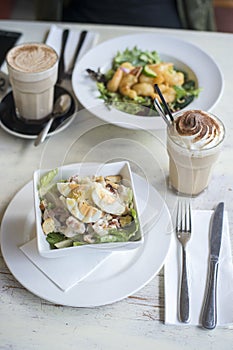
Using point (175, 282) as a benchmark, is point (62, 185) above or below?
above

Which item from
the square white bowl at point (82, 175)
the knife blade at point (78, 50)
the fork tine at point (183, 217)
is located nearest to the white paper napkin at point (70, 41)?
the knife blade at point (78, 50)

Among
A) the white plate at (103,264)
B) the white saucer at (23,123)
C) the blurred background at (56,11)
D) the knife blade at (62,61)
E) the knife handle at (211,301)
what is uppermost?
the knife blade at (62,61)

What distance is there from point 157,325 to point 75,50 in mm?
869

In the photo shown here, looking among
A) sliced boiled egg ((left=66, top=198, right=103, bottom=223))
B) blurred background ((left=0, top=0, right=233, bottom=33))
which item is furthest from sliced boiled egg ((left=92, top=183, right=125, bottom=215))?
blurred background ((left=0, top=0, right=233, bottom=33))

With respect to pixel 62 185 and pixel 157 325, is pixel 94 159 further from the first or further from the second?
pixel 157 325

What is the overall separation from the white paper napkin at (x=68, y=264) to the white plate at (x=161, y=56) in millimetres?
331

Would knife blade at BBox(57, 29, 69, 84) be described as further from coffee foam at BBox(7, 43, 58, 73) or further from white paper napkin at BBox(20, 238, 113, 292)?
white paper napkin at BBox(20, 238, 113, 292)

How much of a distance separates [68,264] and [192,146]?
32 centimetres

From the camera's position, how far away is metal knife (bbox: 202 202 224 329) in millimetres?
866

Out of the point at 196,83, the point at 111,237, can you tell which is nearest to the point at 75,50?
the point at 196,83

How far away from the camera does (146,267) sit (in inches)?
36.6

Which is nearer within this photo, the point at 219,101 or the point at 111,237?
the point at 111,237

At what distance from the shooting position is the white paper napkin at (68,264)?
0.91 m

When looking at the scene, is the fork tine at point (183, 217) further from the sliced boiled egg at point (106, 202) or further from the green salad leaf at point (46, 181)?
the green salad leaf at point (46, 181)
